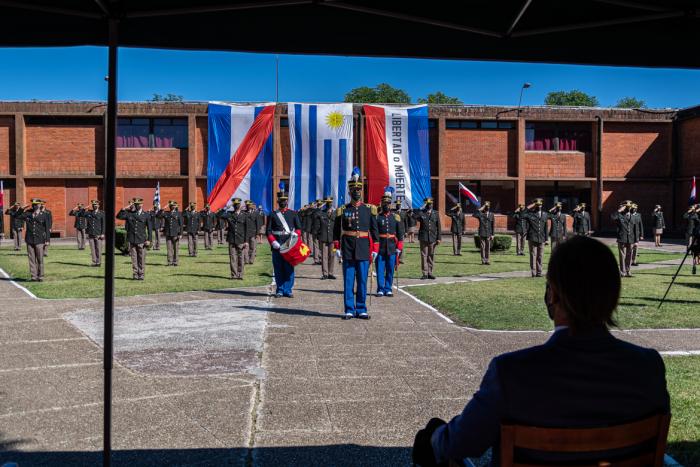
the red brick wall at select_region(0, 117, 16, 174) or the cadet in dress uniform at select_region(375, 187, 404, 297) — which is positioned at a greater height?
the red brick wall at select_region(0, 117, 16, 174)

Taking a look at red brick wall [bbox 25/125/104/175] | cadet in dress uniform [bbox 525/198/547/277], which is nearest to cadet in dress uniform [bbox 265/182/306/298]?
cadet in dress uniform [bbox 525/198/547/277]

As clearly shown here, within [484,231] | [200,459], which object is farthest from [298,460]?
[484,231]

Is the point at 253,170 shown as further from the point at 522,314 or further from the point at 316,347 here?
the point at 522,314

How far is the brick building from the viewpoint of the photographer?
41344 millimetres

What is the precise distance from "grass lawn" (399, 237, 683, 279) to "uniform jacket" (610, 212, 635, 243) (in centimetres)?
314

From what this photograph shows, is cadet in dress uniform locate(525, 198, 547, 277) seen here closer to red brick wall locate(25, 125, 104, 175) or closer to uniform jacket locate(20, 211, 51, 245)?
uniform jacket locate(20, 211, 51, 245)

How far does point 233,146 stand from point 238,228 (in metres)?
8.92

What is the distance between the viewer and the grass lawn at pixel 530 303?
10.2 metres

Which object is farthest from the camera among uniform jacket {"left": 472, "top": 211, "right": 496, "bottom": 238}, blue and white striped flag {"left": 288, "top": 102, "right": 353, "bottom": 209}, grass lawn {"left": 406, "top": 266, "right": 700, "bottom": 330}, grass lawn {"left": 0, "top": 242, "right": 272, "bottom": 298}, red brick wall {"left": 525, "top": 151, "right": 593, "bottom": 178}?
red brick wall {"left": 525, "top": 151, "right": 593, "bottom": 178}

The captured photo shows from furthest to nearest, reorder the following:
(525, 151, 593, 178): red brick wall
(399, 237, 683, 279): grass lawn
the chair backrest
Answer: (525, 151, 593, 178): red brick wall
(399, 237, 683, 279): grass lawn
the chair backrest

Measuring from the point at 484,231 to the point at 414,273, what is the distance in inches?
179

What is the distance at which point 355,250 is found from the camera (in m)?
10.8

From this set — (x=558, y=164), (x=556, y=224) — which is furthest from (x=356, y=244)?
(x=558, y=164)

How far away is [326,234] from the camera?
19.6m
